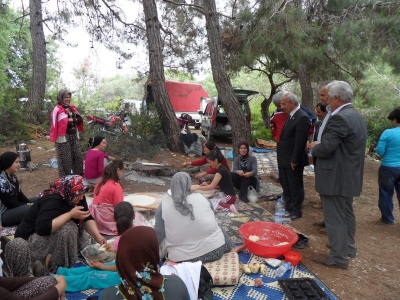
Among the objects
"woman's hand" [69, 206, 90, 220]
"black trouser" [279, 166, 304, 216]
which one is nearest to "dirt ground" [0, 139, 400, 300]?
"black trouser" [279, 166, 304, 216]

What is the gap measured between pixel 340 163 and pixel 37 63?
979cm

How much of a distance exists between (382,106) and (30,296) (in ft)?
46.7

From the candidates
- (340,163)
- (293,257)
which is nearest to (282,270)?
(293,257)

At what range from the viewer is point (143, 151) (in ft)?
24.0

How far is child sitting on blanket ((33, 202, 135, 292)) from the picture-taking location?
2445 mm

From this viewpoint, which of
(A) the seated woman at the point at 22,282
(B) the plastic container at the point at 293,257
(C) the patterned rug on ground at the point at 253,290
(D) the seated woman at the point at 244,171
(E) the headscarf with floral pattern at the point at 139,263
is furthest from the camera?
(D) the seated woman at the point at 244,171

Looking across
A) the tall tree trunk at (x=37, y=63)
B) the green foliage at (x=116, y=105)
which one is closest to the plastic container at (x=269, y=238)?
the green foliage at (x=116, y=105)

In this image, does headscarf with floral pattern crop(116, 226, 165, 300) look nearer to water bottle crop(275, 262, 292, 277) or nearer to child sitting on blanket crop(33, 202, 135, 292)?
child sitting on blanket crop(33, 202, 135, 292)

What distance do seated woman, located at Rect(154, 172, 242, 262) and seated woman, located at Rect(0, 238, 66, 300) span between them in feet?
2.91

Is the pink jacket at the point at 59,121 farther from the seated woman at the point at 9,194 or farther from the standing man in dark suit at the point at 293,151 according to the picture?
the standing man in dark suit at the point at 293,151

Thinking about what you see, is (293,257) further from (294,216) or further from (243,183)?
(243,183)

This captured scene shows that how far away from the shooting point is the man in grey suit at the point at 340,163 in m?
2.70

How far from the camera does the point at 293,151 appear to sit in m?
3.91

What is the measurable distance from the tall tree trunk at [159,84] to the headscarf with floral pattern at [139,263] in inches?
242
